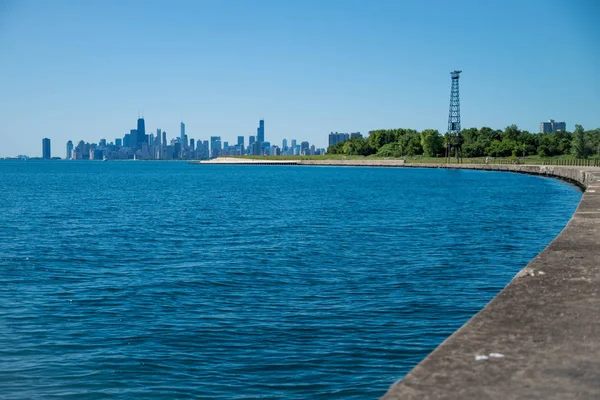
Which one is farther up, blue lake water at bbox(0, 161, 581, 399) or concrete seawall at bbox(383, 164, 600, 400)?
concrete seawall at bbox(383, 164, 600, 400)

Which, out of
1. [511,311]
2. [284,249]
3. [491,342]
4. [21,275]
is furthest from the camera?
[284,249]

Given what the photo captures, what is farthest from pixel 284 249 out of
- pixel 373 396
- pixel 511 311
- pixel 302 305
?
pixel 511 311

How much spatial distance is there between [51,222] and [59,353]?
28.3 metres

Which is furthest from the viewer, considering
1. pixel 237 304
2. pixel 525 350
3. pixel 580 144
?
pixel 580 144

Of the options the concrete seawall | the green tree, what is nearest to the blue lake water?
the concrete seawall

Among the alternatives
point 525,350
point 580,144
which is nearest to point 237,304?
point 525,350

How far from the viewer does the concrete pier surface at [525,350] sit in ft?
16.7

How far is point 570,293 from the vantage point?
29.7 ft

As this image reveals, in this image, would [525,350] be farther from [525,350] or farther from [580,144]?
[580,144]

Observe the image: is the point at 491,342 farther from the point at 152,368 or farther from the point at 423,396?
the point at 152,368

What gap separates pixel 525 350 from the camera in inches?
245

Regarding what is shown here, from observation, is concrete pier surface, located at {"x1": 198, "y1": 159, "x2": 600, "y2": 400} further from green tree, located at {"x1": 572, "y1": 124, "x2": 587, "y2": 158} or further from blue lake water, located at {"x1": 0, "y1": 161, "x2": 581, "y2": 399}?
green tree, located at {"x1": 572, "y1": 124, "x2": 587, "y2": 158}

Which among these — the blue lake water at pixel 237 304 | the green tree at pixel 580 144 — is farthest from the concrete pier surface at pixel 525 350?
the green tree at pixel 580 144

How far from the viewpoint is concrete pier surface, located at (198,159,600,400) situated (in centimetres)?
510
